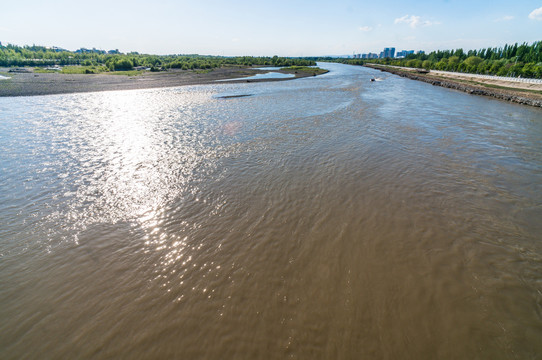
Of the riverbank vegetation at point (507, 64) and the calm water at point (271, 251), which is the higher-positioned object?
the riverbank vegetation at point (507, 64)

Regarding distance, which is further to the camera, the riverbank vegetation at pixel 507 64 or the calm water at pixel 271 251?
the riverbank vegetation at pixel 507 64

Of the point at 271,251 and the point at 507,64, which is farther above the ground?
the point at 507,64

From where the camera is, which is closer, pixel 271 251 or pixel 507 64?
pixel 271 251

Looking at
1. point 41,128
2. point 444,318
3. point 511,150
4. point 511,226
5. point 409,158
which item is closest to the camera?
point 444,318

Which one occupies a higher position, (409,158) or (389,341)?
(409,158)

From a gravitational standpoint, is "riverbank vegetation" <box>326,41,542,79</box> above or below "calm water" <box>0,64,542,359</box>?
above

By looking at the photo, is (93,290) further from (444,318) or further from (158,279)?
(444,318)

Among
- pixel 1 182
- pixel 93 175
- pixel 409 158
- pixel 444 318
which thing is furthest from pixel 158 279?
pixel 409 158

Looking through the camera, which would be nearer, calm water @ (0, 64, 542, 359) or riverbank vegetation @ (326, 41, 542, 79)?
calm water @ (0, 64, 542, 359)
